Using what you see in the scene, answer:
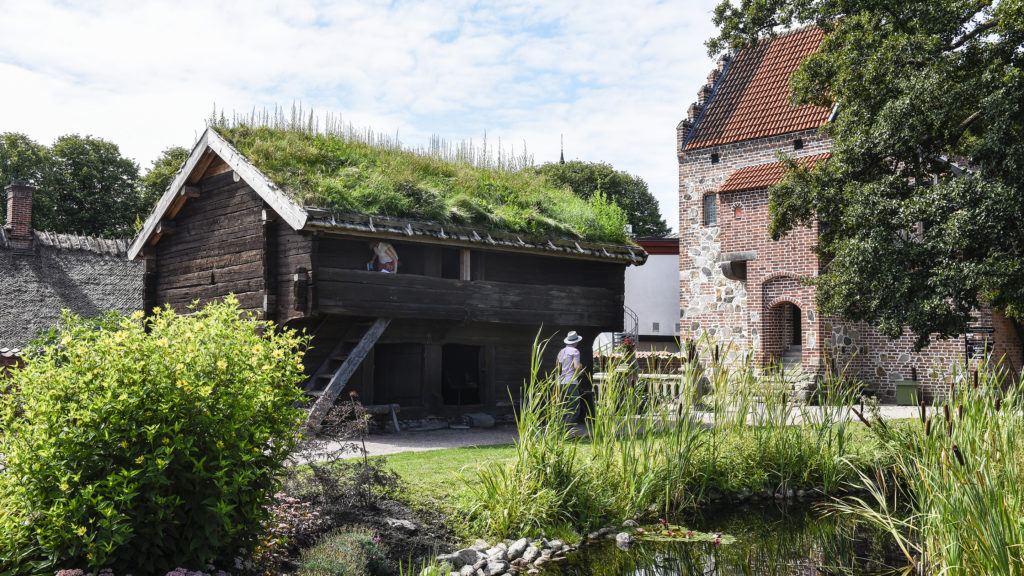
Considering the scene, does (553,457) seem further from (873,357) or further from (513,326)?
(873,357)

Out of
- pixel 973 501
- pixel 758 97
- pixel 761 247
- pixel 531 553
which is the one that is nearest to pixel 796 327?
pixel 761 247

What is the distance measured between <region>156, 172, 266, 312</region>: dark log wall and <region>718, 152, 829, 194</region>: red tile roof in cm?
1546

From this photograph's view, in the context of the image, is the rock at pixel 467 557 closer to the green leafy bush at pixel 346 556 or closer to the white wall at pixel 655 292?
the green leafy bush at pixel 346 556

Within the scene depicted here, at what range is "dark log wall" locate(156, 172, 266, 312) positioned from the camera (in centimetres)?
1339

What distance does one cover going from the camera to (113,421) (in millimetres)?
4293

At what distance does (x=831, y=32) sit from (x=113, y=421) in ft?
52.4

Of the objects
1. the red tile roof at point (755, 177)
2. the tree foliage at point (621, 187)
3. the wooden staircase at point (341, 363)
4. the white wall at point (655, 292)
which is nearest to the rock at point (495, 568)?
the wooden staircase at point (341, 363)

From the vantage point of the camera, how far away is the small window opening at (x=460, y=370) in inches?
683

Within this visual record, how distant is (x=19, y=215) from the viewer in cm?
2194

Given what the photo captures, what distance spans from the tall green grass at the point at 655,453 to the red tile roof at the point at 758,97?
16884 mm

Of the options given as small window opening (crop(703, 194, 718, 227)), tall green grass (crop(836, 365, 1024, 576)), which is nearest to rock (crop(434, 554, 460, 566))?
tall green grass (crop(836, 365, 1024, 576))

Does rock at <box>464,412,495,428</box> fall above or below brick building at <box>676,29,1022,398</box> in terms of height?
below

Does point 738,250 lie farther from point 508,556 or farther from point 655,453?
point 508,556

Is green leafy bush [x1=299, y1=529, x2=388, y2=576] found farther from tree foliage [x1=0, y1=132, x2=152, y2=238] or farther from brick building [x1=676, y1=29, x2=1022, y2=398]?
tree foliage [x1=0, y1=132, x2=152, y2=238]
